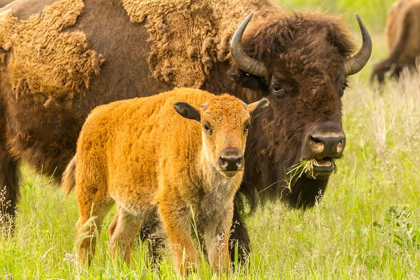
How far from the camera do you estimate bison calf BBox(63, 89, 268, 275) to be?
15.0 feet

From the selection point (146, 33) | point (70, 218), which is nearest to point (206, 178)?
point (146, 33)

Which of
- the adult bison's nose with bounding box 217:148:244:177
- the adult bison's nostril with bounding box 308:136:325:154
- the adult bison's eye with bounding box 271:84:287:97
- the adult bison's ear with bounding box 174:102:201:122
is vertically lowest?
the adult bison's nostril with bounding box 308:136:325:154

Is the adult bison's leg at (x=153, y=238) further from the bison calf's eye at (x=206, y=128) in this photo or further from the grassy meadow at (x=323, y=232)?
the bison calf's eye at (x=206, y=128)

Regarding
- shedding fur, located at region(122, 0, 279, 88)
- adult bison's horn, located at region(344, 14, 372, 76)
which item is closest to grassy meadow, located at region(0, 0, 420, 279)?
adult bison's horn, located at region(344, 14, 372, 76)

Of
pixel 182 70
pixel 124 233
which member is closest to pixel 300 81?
pixel 182 70

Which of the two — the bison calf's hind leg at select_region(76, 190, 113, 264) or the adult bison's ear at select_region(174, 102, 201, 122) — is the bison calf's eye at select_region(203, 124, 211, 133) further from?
the bison calf's hind leg at select_region(76, 190, 113, 264)

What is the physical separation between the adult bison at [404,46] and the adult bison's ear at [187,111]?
1036 cm

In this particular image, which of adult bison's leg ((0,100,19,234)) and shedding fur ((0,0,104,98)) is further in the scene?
adult bison's leg ((0,100,19,234))

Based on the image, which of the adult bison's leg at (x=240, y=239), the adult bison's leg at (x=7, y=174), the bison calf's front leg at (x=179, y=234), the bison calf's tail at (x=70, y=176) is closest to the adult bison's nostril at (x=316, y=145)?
the adult bison's leg at (x=240, y=239)

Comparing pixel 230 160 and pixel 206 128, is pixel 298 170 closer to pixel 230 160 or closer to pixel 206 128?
pixel 206 128

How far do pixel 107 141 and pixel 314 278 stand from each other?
1.83 meters

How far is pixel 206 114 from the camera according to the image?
457cm

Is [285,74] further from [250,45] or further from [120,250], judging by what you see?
[120,250]

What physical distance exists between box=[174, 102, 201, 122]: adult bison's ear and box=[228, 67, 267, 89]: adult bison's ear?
112 centimetres
